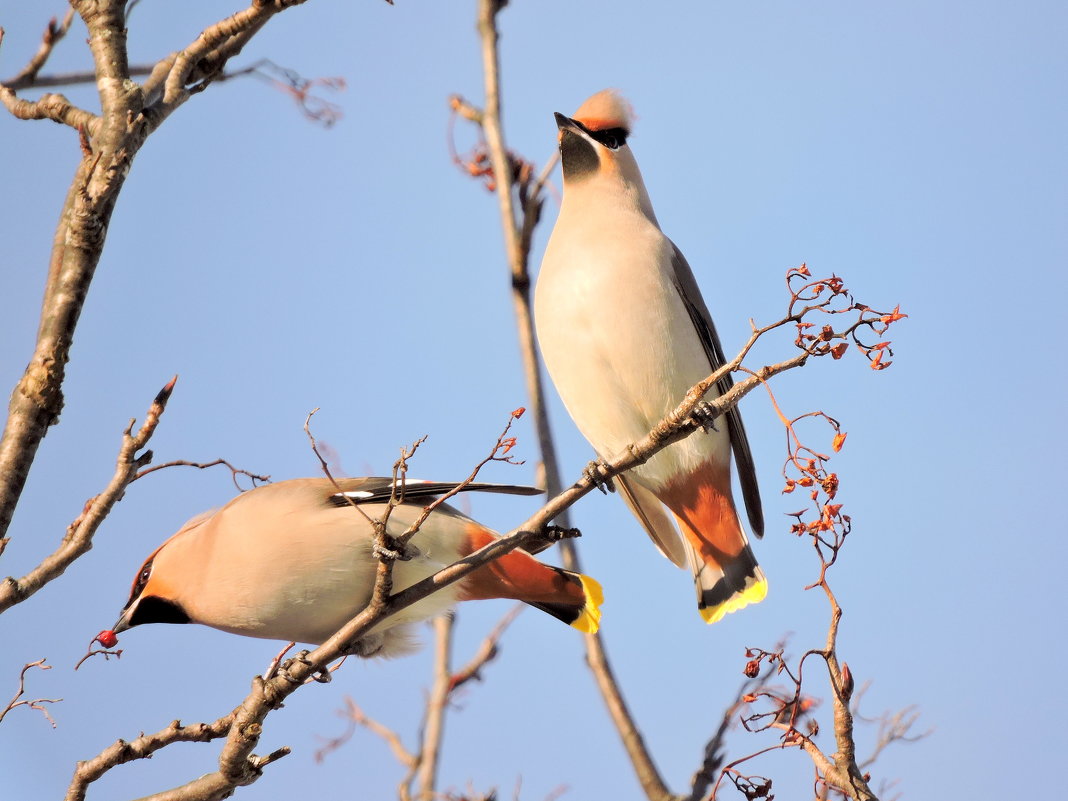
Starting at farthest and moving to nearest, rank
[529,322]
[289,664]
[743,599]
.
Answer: [743,599]
[529,322]
[289,664]

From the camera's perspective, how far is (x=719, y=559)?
178 inches

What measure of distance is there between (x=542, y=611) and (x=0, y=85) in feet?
7.89

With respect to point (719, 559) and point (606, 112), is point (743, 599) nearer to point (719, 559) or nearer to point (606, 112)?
point (719, 559)

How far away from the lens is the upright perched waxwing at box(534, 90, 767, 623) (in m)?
3.99

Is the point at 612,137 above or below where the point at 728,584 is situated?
above

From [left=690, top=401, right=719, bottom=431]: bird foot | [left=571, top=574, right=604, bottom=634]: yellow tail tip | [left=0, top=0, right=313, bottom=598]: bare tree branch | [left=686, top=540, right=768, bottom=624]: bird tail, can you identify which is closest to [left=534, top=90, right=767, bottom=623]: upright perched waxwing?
[left=686, top=540, right=768, bottom=624]: bird tail

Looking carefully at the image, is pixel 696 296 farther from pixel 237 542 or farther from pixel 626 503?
pixel 237 542

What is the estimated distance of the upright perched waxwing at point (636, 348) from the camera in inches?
157

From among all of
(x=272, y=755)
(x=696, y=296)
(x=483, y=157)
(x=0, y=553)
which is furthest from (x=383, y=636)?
(x=483, y=157)

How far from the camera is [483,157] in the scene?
475cm

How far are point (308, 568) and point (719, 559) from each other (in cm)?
187

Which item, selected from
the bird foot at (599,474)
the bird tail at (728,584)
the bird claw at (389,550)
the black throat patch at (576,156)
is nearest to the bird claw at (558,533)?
the bird foot at (599,474)

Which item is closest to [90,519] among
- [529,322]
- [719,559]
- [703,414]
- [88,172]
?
[88,172]

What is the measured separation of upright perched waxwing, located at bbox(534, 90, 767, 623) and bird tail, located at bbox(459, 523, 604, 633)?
74 centimetres
